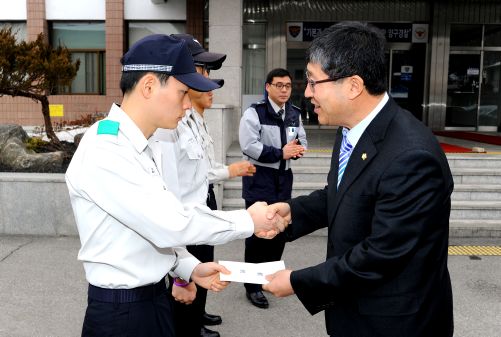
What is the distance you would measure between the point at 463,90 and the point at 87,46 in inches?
467

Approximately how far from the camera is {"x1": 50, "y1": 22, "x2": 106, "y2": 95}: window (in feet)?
52.0

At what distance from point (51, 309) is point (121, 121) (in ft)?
9.94

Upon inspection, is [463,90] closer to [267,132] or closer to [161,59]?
[267,132]

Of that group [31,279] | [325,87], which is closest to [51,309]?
[31,279]

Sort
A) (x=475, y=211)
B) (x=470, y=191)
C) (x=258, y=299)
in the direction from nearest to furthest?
(x=258, y=299) < (x=475, y=211) < (x=470, y=191)

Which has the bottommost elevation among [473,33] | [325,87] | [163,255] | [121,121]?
[163,255]

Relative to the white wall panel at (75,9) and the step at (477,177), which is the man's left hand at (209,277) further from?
the white wall panel at (75,9)

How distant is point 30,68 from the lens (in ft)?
27.2

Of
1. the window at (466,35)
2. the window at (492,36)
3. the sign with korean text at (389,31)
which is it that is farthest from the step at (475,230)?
the window at (492,36)

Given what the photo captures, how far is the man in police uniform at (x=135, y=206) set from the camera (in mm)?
1869

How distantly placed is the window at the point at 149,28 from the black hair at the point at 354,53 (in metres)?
14.0

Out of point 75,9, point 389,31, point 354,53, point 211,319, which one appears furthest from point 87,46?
point 354,53

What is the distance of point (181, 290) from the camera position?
8.48 ft

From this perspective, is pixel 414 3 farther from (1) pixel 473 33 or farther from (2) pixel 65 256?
(2) pixel 65 256
